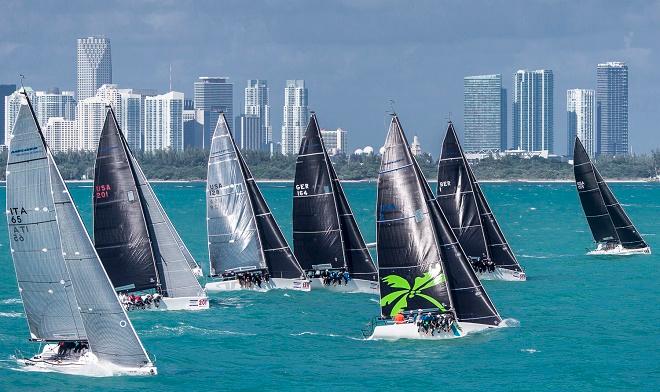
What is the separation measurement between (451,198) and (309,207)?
7.59 m

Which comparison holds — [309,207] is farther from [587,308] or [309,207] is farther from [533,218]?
[533,218]

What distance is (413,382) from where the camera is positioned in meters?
45.1

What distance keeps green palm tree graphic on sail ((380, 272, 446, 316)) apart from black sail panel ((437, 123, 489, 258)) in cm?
1837

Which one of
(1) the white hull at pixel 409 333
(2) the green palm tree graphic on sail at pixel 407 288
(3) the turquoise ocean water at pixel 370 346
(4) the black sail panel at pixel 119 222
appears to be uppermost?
(4) the black sail panel at pixel 119 222

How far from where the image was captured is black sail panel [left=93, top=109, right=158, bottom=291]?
57375 millimetres

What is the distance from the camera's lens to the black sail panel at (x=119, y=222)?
57.4 meters

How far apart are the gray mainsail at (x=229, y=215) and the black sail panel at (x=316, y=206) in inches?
93.3

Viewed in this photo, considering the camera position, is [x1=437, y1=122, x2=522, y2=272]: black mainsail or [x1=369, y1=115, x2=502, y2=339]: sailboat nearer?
[x1=369, y1=115, x2=502, y2=339]: sailboat

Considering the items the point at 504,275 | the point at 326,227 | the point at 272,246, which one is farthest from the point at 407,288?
the point at 504,275

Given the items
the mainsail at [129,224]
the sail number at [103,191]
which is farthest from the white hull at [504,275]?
the sail number at [103,191]

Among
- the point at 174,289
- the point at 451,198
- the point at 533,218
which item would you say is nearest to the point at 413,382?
the point at 174,289

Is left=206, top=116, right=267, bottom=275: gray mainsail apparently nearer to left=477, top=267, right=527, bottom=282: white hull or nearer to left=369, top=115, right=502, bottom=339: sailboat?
left=477, top=267, right=527, bottom=282: white hull

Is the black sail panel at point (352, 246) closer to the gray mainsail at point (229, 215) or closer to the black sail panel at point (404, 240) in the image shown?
the gray mainsail at point (229, 215)

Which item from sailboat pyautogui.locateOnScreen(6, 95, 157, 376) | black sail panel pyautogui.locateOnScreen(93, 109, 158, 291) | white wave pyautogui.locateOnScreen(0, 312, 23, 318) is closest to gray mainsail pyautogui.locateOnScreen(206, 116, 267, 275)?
black sail panel pyautogui.locateOnScreen(93, 109, 158, 291)
